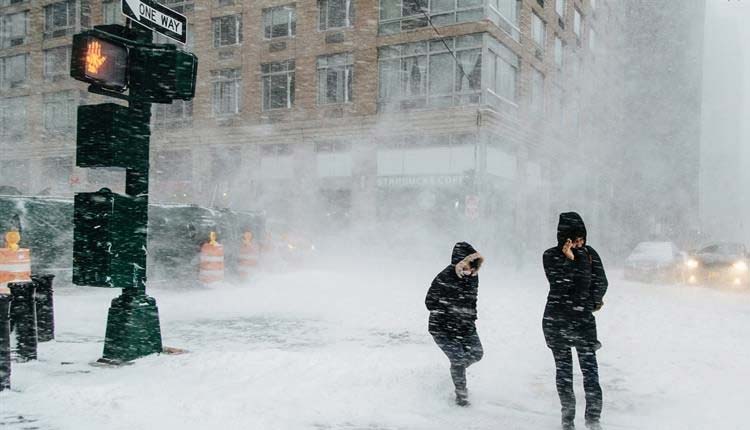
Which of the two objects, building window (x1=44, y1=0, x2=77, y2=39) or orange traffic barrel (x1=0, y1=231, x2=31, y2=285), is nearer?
orange traffic barrel (x1=0, y1=231, x2=31, y2=285)

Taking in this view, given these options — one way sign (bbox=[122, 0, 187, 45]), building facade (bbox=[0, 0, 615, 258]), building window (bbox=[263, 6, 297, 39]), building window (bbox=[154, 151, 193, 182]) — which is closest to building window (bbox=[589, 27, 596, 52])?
building facade (bbox=[0, 0, 615, 258])

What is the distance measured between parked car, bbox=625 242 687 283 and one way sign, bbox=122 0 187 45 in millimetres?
16542

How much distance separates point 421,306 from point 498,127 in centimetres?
1590

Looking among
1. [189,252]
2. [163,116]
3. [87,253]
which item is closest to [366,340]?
[87,253]

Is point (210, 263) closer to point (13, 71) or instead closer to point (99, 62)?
A: point (99, 62)

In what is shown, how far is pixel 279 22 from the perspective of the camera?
1178 inches

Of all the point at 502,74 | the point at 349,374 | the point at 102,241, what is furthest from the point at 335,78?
the point at 349,374

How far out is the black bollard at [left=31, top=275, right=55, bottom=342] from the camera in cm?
702

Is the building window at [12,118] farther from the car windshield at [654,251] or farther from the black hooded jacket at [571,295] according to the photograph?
the black hooded jacket at [571,295]

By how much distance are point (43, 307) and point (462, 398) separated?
477 cm

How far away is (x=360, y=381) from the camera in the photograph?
19.4 ft

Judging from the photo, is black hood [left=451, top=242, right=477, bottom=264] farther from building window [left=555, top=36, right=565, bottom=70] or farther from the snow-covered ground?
Result: building window [left=555, top=36, right=565, bottom=70]

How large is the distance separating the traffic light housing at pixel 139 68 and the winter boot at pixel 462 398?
3.95 metres

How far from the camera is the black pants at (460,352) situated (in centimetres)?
A: 533
